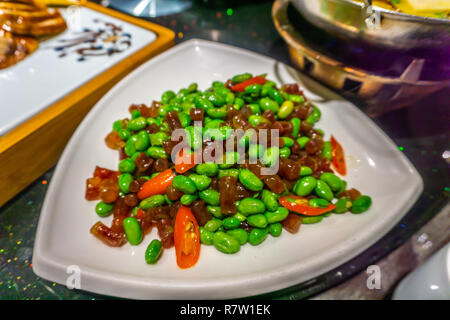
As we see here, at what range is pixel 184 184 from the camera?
3.67 ft

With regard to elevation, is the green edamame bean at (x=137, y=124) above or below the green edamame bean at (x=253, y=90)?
below

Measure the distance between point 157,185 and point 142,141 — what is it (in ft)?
0.72

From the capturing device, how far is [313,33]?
170cm

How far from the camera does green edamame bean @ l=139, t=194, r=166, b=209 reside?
1.20 metres

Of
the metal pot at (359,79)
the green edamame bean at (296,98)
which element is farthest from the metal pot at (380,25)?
the green edamame bean at (296,98)

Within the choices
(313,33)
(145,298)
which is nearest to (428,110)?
(313,33)

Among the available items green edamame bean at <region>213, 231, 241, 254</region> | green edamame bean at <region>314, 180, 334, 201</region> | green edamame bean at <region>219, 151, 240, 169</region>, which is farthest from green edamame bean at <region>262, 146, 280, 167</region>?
green edamame bean at <region>213, 231, 241, 254</region>

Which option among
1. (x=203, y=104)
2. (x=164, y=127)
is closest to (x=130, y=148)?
(x=164, y=127)

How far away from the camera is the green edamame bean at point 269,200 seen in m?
1.17

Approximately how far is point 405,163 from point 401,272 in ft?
1.66

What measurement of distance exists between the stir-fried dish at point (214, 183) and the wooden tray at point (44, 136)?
0.30 m

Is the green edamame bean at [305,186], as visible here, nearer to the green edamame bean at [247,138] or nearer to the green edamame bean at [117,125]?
the green edamame bean at [247,138]

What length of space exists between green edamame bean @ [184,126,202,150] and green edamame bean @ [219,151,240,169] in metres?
0.11
